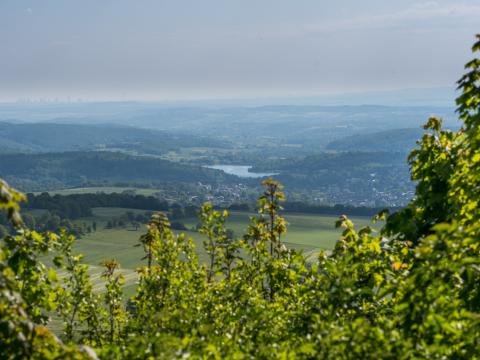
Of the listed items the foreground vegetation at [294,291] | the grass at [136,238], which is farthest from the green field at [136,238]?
the foreground vegetation at [294,291]

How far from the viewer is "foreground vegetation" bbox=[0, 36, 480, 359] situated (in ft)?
19.6

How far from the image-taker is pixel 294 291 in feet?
39.2

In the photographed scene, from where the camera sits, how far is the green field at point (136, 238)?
118 metres

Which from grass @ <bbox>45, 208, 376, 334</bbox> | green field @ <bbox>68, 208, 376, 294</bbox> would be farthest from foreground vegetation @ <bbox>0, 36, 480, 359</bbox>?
green field @ <bbox>68, 208, 376, 294</bbox>

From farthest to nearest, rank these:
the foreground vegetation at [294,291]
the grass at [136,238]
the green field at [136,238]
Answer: the green field at [136,238] → the grass at [136,238] → the foreground vegetation at [294,291]

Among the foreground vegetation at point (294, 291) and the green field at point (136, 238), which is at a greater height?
the foreground vegetation at point (294, 291)

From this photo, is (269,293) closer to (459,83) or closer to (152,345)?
(459,83)

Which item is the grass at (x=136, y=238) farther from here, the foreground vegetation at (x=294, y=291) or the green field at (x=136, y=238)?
the foreground vegetation at (x=294, y=291)

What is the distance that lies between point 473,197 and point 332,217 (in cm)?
16629

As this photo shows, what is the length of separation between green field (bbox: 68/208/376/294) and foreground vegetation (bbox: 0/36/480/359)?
8744 centimetres

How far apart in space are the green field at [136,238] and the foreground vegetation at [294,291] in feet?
287

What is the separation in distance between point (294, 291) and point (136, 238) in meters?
132

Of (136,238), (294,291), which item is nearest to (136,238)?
(136,238)

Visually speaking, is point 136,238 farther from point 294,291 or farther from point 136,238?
point 294,291
